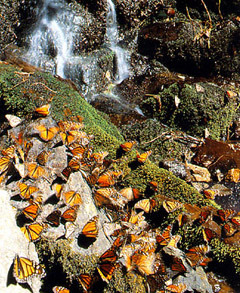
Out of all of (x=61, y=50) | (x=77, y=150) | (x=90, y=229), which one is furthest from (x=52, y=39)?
(x=90, y=229)

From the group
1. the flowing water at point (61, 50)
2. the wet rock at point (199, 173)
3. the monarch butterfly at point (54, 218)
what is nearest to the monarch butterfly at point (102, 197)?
the monarch butterfly at point (54, 218)

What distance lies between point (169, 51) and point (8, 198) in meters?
5.22

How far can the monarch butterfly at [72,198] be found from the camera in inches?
89.2

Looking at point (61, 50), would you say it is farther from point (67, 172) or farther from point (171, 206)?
point (171, 206)

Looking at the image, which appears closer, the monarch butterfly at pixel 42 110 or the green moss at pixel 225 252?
the green moss at pixel 225 252

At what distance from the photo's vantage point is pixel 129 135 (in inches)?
176

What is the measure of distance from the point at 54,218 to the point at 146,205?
85 cm

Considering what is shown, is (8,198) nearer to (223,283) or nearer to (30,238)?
(30,238)

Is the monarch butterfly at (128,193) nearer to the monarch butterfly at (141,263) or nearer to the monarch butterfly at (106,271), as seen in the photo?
the monarch butterfly at (141,263)

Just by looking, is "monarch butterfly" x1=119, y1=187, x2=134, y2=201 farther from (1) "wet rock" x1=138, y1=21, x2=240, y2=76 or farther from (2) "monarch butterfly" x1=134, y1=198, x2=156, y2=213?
(1) "wet rock" x1=138, y1=21, x2=240, y2=76

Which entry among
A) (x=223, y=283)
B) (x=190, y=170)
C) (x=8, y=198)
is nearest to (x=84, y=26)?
(x=190, y=170)

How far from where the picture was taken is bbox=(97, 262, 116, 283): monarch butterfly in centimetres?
200

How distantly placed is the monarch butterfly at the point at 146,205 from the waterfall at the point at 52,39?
13.7 feet

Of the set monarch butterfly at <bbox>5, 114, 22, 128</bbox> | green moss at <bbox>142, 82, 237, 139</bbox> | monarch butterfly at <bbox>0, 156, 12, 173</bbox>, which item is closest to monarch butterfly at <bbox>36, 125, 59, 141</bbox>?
monarch butterfly at <bbox>5, 114, 22, 128</bbox>
